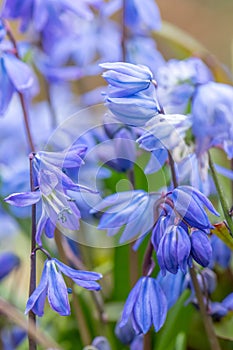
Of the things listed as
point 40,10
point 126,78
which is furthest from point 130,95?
point 40,10

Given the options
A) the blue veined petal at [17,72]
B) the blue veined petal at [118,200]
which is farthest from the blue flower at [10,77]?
the blue veined petal at [118,200]

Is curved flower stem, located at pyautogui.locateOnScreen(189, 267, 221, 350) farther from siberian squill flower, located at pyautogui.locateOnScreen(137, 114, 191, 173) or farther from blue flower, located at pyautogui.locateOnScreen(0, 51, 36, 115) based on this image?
→ blue flower, located at pyautogui.locateOnScreen(0, 51, 36, 115)

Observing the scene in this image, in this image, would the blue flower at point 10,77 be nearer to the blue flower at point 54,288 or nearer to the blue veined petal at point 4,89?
the blue veined petal at point 4,89

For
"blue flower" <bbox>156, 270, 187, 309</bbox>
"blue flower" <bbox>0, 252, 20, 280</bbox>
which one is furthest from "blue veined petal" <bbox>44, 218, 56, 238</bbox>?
"blue flower" <bbox>0, 252, 20, 280</bbox>

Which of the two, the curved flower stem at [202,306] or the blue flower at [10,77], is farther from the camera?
the blue flower at [10,77]

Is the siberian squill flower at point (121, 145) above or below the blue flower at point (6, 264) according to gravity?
above

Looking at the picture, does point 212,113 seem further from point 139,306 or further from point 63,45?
point 63,45

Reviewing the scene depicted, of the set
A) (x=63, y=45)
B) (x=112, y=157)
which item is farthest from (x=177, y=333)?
(x=63, y=45)
